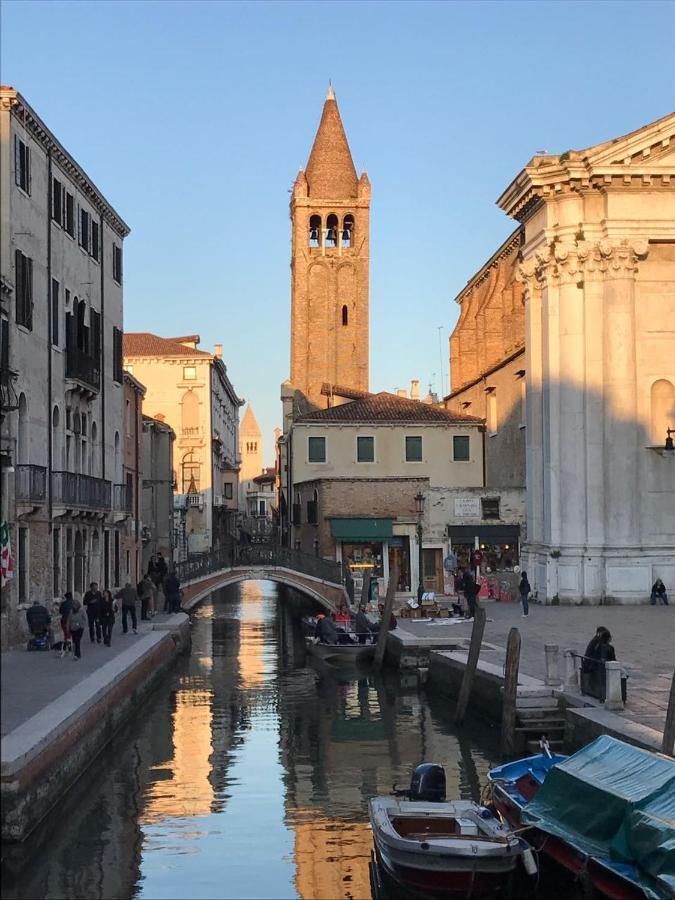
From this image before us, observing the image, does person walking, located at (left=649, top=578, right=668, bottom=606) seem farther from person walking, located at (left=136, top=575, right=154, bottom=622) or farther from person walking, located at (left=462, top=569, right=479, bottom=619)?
person walking, located at (left=136, top=575, right=154, bottom=622)

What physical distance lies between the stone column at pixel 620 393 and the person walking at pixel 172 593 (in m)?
13.3

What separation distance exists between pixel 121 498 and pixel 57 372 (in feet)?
28.8

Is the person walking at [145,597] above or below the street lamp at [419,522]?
below

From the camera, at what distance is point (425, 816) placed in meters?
14.2

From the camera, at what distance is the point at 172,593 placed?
40.3 m

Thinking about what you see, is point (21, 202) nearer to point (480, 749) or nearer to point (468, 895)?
point (480, 749)

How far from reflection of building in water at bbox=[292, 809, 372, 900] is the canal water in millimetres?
23

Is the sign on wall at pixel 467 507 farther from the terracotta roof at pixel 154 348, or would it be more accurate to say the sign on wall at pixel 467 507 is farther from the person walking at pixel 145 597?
the terracotta roof at pixel 154 348

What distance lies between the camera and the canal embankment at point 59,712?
14.2m

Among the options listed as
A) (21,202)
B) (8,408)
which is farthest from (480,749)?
(21,202)

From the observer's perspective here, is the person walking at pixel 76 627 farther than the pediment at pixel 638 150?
No

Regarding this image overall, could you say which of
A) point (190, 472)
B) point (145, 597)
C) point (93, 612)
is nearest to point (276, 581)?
point (145, 597)

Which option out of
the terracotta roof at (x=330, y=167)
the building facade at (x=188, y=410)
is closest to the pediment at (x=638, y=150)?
the building facade at (x=188, y=410)

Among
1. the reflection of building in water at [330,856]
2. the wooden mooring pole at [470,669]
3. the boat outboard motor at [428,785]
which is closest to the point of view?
the reflection of building in water at [330,856]
